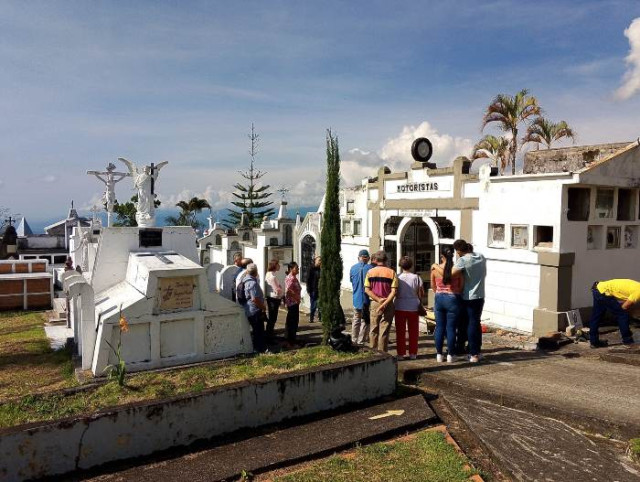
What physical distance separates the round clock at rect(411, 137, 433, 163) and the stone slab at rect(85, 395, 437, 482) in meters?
8.96

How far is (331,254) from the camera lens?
330 inches

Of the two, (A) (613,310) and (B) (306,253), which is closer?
(A) (613,310)

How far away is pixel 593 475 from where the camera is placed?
4434mm

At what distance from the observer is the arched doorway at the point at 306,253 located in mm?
18281

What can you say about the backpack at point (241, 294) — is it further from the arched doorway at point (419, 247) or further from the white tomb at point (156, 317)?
the arched doorway at point (419, 247)

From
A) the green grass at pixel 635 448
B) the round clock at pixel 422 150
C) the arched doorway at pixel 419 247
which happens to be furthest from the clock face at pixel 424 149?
the green grass at pixel 635 448

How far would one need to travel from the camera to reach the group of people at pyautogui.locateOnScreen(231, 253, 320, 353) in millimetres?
9289

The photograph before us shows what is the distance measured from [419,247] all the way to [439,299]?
8.09m

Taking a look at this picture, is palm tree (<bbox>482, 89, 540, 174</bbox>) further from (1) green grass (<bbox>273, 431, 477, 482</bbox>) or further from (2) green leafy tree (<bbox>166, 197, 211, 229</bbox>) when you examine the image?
(2) green leafy tree (<bbox>166, 197, 211, 229</bbox>)

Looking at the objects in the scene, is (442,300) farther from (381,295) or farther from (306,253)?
(306,253)

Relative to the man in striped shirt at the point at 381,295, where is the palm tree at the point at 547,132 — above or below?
above

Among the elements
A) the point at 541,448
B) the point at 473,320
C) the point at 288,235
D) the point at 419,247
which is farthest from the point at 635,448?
the point at 288,235

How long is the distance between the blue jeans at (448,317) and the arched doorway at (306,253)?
10.5m

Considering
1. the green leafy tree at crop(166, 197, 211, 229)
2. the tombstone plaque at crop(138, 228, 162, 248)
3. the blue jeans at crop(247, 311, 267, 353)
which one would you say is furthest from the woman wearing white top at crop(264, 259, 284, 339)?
the green leafy tree at crop(166, 197, 211, 229)
